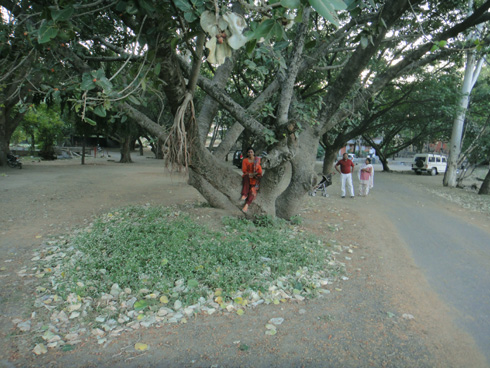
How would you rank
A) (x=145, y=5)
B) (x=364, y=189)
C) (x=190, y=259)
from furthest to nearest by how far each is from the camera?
(x=364, y=189), (x=190, y=259), (x=145, y=5)

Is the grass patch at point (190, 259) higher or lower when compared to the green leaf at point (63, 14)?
lower

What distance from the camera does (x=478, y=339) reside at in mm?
3490

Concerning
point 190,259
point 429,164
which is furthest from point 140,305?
point 429,164

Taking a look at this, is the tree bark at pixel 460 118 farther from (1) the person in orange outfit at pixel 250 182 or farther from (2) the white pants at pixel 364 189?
(1) the person in orange outfit at pixel 250 182

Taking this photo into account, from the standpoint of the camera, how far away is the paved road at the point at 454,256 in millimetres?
3992

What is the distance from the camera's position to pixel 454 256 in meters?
6.08

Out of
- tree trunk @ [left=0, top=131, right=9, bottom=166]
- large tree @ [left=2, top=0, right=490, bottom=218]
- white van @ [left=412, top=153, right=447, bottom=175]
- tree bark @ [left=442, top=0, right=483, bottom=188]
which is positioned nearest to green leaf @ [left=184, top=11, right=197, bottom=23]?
large tree @ [left=2, top=0, right=490, bottom=218]

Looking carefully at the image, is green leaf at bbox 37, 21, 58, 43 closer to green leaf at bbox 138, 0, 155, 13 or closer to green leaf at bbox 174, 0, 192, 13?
green leaf at bbox 138, 0, 155, 13

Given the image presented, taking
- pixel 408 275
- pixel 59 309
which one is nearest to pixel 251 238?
pixel 408 275

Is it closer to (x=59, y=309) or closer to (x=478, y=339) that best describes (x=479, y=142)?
(x=478, y=339)

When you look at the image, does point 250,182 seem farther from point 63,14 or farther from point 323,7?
point 323,7

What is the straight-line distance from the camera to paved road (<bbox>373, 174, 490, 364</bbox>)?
3.99m

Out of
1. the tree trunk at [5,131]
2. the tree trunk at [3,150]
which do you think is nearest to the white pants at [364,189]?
the tree trunk at [5,131]

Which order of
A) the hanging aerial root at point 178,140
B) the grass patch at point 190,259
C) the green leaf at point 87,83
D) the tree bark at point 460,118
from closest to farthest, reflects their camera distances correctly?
the green leaf at point 87,83
the grass patch at point 190,259
the hanging aerial root at point 178,140
the tree bark at point 460,118
